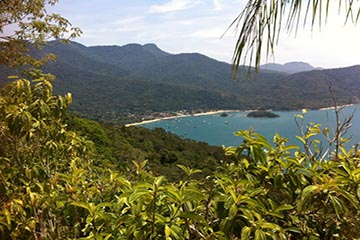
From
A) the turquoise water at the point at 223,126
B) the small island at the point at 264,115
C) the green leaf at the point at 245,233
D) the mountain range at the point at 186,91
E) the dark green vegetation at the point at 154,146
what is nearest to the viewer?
the green leaf at the point at 245,233

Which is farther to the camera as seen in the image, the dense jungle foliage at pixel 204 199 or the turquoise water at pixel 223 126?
the turquoise water at pixel 223 126

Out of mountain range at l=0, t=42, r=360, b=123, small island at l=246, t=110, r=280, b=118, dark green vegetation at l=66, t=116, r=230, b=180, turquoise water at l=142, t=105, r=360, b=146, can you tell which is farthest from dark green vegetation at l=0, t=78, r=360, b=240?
small island at l=246, t=110, r=280, b=118

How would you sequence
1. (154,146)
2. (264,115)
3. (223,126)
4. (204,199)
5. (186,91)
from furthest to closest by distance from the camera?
(186,91)
(264,115)
(223,126)
(154,146)
(204,199)

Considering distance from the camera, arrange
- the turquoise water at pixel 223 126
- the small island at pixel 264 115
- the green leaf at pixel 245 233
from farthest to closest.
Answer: the small island at pixel 264 115 → the turquoise water at pixel 223 126 → the green leaf at pixel 245 233

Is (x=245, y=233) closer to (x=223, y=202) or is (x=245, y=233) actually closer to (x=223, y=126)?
(x=223, y=202)

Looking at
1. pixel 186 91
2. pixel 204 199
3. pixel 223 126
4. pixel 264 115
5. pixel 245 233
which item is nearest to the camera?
pixel 245 233

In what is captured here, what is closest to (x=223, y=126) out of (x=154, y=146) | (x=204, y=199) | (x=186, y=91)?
(x=186, y=91)

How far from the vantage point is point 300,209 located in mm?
757

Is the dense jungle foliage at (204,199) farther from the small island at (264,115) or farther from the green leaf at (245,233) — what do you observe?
the small island at (264,115)

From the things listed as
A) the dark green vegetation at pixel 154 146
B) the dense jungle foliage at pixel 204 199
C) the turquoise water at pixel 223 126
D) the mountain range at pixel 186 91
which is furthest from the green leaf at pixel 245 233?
the mountain range at pixel 186 91

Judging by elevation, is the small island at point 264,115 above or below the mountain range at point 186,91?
below

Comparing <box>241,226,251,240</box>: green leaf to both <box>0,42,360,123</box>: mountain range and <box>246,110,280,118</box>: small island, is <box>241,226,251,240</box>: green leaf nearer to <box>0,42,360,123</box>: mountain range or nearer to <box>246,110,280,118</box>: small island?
<box>0,42,360,123</box>: mountain range

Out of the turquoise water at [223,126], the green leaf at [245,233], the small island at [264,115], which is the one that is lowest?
the turquoise water at [223,126]

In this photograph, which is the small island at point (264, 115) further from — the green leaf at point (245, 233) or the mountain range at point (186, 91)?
the green leaf at point (245, 233)
